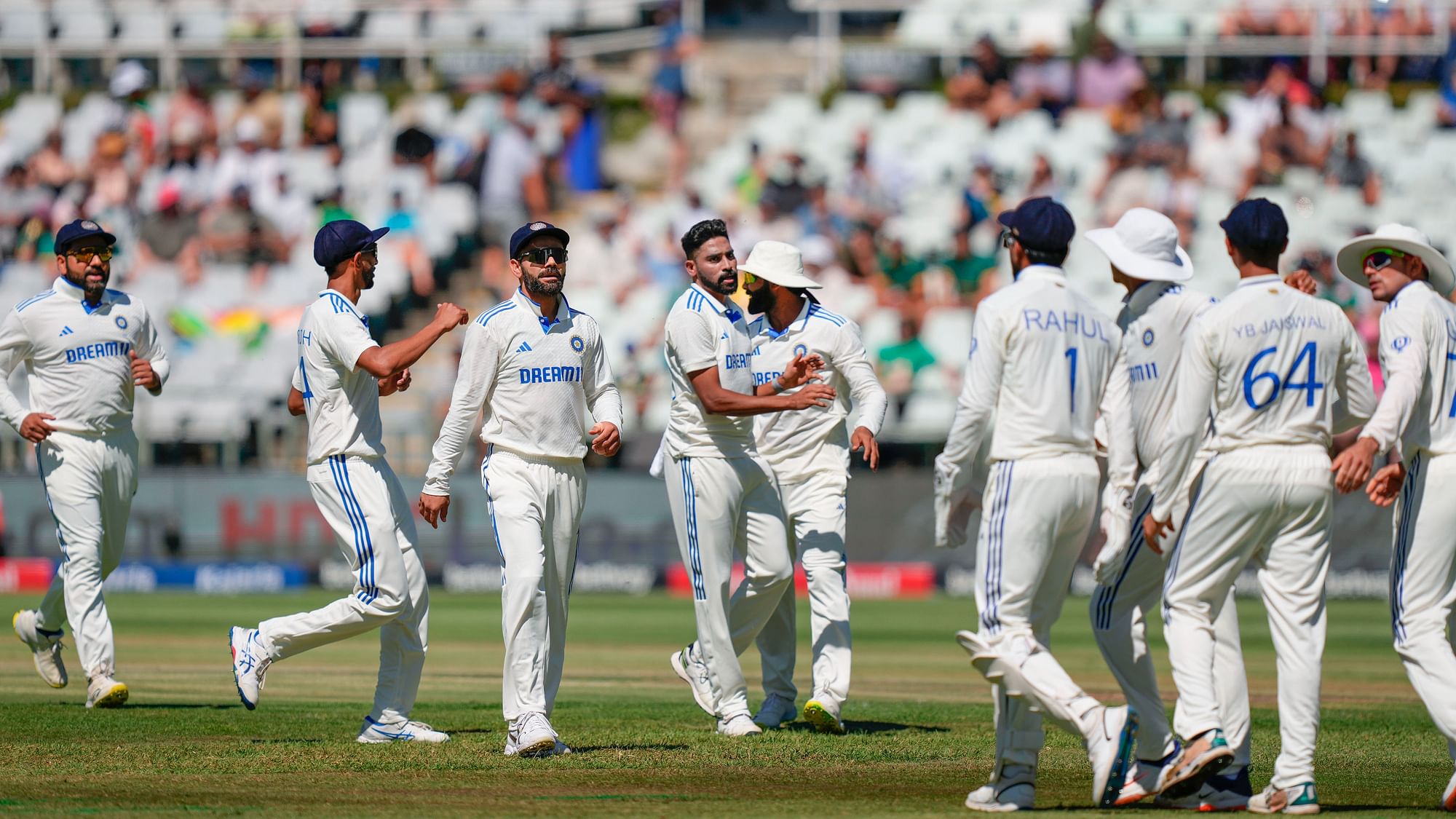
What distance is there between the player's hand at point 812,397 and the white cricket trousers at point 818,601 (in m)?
1.30

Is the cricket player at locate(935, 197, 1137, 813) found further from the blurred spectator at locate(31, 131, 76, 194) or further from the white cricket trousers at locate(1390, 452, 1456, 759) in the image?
the blurred spectator at locate(31, 131, 76, 194)

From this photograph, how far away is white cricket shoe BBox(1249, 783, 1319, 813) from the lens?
22.7 feet

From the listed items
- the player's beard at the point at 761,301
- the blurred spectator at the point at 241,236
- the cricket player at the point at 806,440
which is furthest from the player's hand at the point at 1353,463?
the blurred spectator at the point at 241,236

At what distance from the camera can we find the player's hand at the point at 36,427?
1027 cm

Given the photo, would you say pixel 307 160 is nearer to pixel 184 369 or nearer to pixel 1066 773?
pixel 184 369

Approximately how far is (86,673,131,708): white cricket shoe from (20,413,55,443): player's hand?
1.38 m

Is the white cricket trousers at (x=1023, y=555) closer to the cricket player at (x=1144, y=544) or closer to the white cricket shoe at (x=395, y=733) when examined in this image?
the cricket player at (x=1144, y=544)

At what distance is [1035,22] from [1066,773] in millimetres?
21422

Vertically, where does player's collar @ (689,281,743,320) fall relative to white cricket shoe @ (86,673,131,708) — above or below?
above

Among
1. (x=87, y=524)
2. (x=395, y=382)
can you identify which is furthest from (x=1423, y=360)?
(x=87, y=524)

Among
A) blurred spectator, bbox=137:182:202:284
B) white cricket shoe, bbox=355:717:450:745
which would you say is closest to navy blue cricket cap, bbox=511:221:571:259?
white cricket shoe, bbox=355:717:450:745

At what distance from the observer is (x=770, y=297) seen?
10.2m

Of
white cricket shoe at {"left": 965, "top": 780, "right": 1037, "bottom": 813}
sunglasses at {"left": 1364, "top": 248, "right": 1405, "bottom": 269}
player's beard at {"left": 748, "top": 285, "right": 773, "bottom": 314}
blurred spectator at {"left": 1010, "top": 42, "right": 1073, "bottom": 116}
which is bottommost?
white cricket shoe at {"left": 965, "top": 780, "right": 1037, "bottom": 813}

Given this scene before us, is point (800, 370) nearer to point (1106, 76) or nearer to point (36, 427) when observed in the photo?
point (36, 427)
